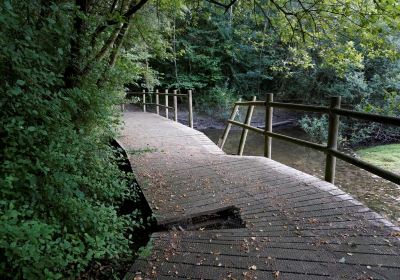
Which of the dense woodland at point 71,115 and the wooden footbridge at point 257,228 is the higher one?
the dense woodland at point 71,115

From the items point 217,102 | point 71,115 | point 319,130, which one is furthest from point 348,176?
point 217,102

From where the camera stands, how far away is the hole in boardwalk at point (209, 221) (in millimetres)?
3520

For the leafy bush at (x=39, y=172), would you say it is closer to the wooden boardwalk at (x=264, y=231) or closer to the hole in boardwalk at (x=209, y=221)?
the wooden boardwalk at (x=264, y=231)

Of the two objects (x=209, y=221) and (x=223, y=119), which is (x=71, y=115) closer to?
(x=209, y=221)

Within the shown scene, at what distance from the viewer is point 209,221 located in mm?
3754

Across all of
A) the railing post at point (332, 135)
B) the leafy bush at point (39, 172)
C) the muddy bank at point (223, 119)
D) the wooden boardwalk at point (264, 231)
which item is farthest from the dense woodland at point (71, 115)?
the muddy bank at point (223, 119)

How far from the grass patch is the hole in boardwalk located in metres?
6.55

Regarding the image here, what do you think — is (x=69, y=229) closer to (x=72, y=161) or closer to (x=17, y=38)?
(x=72, y=161)

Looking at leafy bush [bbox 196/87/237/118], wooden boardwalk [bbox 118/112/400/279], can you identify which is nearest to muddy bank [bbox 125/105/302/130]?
leafy bush [bbox 196/87/237/118]

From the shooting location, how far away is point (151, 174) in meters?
5.12

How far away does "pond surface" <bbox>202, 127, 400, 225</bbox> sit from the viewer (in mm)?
6570

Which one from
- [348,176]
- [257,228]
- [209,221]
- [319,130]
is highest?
[257,228]

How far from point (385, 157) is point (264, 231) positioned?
8.52m

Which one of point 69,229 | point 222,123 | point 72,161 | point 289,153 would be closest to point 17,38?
point 72,161
